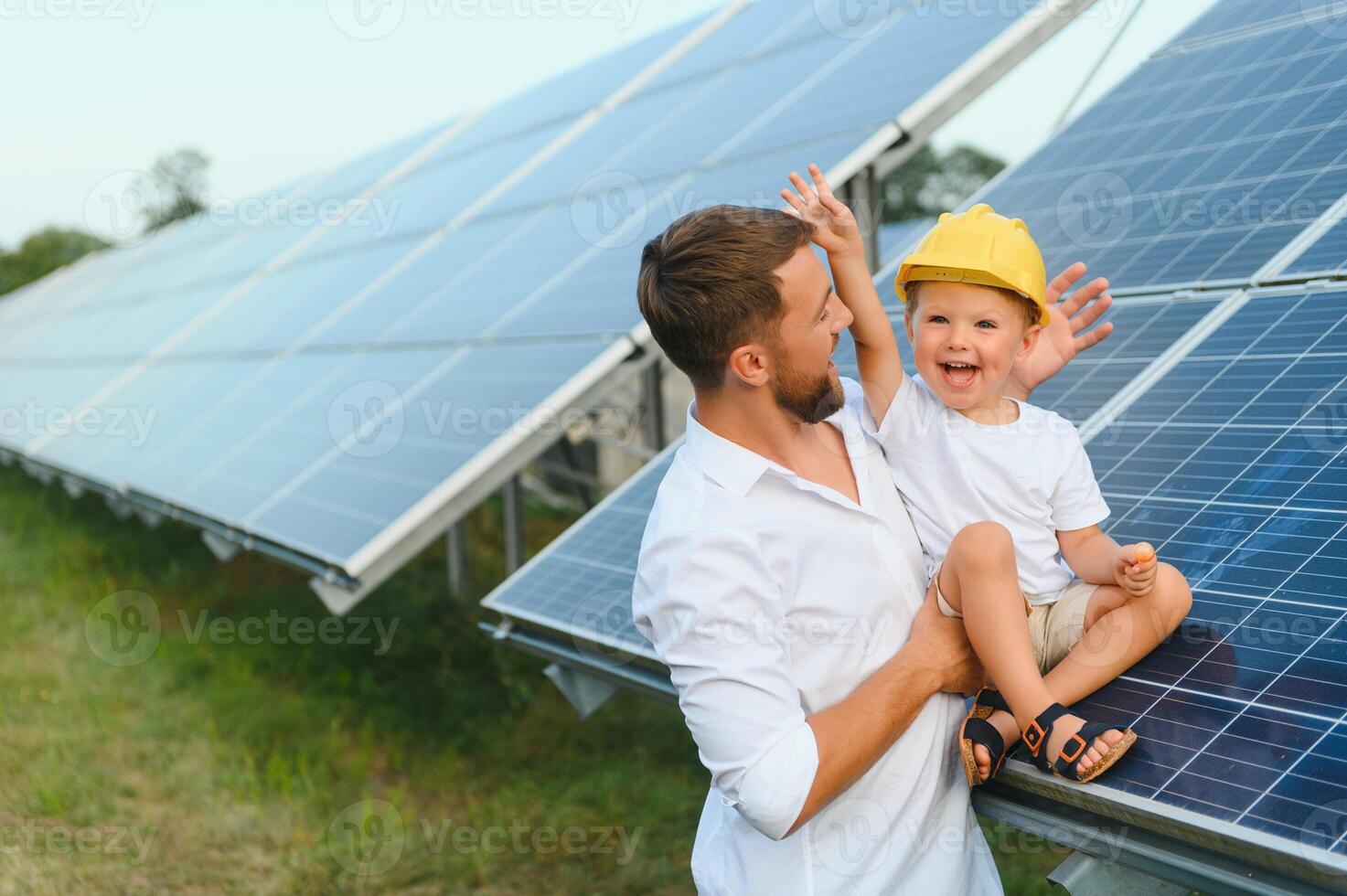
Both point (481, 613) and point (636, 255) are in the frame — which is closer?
point (636, 255)

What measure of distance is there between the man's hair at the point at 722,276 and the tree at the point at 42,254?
6984cm

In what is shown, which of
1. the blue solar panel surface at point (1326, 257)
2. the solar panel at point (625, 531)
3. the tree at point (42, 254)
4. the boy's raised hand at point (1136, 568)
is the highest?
the blue solar panel surface at point (1326, 257)

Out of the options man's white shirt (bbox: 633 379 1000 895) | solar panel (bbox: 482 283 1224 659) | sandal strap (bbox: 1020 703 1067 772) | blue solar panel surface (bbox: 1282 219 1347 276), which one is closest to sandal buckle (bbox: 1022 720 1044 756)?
sandal strap (bbox: 1020 703 1067 772)

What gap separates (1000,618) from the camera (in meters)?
2.65

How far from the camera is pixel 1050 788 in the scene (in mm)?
2617

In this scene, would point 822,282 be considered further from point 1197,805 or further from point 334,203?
point 334,203

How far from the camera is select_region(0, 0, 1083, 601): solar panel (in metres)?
6.57

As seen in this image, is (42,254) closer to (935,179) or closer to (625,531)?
(935,179)

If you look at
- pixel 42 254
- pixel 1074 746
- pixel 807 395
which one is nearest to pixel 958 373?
pixel 807 395

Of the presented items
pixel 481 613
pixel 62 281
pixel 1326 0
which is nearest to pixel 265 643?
pixel 481 613

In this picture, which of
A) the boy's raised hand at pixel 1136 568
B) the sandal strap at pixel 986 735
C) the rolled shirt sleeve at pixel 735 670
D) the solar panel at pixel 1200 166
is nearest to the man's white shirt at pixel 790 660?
the rolled shirt sleeve at pixel 735 670

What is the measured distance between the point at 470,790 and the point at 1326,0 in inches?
252

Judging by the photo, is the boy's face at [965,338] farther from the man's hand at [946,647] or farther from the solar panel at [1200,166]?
the solar panel at [1200,166]

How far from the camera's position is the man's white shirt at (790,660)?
8.07 ft
